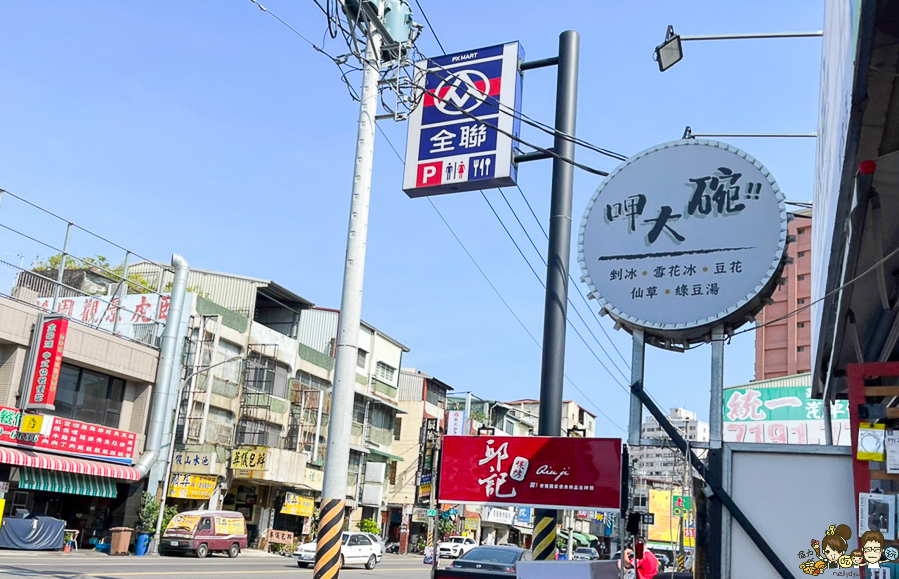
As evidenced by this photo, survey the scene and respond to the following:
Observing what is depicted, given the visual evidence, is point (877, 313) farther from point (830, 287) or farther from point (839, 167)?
point (839, 167)

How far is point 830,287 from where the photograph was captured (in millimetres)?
7406

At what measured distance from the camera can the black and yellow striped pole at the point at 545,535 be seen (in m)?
10.9

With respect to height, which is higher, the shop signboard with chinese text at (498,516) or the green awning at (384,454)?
the green awning at (384,454)

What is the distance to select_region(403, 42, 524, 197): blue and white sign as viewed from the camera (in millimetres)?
12523

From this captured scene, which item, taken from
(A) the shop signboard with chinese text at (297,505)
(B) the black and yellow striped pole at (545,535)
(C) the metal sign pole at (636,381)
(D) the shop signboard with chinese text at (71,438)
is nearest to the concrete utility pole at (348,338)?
(B) the black and yellow striped pole at (545,535)

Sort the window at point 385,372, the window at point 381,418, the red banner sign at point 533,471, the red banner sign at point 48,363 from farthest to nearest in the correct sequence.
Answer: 1. the window at point 385,372
2. the window at point 381,418
3. the red banner sign at point 48,363
4. the red banner sign at point 533,471

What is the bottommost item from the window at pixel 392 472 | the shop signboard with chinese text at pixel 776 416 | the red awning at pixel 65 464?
Result: the red awning at pixel 65 464

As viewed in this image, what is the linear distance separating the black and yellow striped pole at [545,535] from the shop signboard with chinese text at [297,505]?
112 ft

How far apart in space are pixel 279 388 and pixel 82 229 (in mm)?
16650

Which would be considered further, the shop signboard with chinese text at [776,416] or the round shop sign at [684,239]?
the shop signboard with chinese text at [776,416]

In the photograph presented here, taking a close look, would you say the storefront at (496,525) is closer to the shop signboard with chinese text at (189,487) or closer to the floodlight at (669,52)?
the shop signboard with chinese text at (189,487)

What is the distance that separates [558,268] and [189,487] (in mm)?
29837

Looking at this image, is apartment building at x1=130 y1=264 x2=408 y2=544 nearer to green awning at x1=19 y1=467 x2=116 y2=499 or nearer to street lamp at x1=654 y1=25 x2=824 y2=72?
green awning at x1=19 y1=467 x2=116 y2=499

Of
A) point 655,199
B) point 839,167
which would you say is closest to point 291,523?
point 655,199
